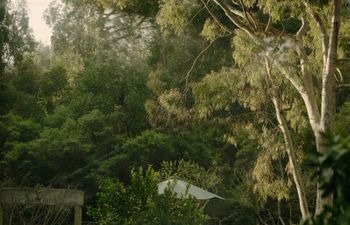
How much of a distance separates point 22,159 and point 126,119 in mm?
4503

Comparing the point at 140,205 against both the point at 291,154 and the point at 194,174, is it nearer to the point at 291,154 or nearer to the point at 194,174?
the point at 291,154

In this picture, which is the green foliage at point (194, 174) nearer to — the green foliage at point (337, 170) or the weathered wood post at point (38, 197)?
the weathered wood post at point (38, 197)

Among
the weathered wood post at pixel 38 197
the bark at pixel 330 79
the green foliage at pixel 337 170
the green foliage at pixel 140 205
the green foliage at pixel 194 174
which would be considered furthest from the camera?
the green foliage at pixel 194 174

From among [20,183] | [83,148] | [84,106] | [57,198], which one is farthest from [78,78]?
[57,198]

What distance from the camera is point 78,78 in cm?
2030

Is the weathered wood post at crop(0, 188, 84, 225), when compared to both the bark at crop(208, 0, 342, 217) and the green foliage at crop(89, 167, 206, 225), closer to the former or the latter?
the green foliage at crop(89, 167, 206, 225)

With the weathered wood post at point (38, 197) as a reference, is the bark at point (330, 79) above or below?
above

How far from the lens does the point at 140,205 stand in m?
9.28

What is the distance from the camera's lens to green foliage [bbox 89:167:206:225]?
9.09 metres

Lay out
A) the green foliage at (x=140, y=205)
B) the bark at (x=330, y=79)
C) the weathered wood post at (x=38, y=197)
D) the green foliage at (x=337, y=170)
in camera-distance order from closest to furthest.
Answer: the green foliage at (x=337, y=170) → the bark at (x=330, y=79) → the weathered wood post at (x=38, y=197) → the green foliage at (x=140, y=205)

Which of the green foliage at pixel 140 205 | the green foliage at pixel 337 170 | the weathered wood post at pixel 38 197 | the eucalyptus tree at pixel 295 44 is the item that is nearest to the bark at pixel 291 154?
the eucalyptus tree at pixel 295 44

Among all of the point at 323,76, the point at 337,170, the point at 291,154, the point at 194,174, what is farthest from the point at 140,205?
the point at 194,174

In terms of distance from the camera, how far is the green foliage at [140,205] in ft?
29.8

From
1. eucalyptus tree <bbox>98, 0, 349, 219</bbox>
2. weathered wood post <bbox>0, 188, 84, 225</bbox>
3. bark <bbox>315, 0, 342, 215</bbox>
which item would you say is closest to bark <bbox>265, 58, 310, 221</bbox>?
Result: eucalyptus tree <bbox>98, 0, 349, 219</bbox>
